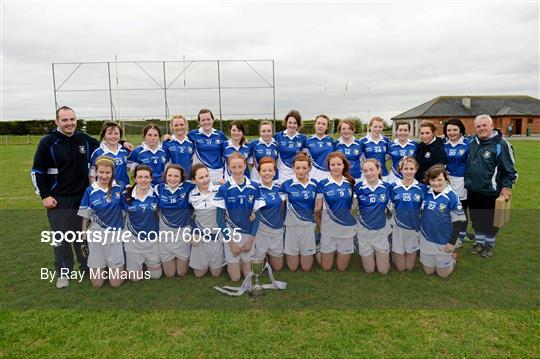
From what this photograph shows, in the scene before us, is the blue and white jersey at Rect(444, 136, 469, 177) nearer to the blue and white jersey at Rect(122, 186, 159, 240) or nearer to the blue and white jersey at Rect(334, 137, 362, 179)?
the blue and white jersey at Rect(334, 137, 362, 179)

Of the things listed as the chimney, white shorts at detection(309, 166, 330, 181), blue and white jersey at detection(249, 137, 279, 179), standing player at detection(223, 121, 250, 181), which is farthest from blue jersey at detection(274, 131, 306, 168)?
the chimney

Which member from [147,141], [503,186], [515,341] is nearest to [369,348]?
[515,341]

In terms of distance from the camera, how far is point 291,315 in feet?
11.8

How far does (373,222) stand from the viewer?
459 cm

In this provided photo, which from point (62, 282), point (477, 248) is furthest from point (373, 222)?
point (62, 282)

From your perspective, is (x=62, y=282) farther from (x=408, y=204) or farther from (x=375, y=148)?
(x=375, y=148)

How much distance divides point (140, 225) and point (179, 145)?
1.51 metres

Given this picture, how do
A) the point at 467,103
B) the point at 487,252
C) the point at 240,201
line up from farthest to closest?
the point at 467,103, the point at 487,252, the point at 240,201

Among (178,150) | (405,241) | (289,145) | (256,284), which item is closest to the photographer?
(256,284)

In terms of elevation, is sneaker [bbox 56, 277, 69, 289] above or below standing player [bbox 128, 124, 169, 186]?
below

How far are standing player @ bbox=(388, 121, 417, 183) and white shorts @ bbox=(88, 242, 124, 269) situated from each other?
12.3 feet

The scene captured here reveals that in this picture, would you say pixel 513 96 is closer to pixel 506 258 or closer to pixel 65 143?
pixel 506 258

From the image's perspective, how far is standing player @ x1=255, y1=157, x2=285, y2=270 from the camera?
4.53 metres

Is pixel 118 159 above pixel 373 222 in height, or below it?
above
